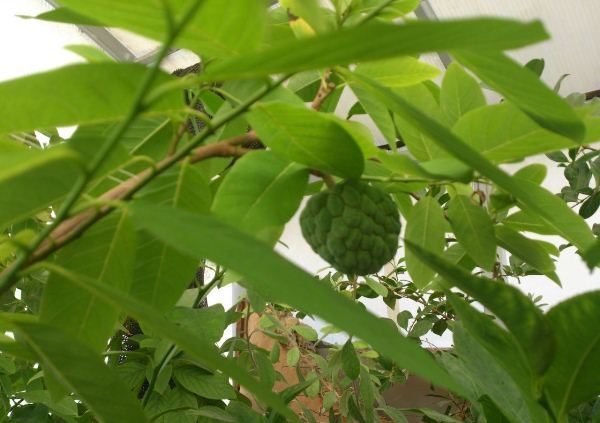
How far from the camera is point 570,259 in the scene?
173 inches

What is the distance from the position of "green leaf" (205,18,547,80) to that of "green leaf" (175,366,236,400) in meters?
0.76

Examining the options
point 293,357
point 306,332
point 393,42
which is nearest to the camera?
point 393,42

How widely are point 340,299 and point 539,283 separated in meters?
4.53

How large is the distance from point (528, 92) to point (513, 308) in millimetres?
135

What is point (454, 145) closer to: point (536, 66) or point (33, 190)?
point (33, 190)

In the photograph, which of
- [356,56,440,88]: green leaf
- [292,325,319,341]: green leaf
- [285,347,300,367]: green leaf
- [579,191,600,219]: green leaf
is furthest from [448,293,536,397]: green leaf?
[292,325,319,341]: green leaf

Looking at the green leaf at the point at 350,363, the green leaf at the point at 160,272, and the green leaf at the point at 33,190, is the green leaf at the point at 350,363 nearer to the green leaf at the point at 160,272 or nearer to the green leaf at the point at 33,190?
the green leaf at the point at 160,272

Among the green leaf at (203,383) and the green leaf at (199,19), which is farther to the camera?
the green leaf at (203,383)

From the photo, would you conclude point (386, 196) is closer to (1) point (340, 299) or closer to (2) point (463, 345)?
(2) point (463, 345)

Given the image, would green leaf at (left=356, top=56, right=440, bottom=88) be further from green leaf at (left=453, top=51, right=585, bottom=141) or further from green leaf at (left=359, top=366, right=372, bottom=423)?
green leaf at (left=359, top=366, right=372, bottom=423)

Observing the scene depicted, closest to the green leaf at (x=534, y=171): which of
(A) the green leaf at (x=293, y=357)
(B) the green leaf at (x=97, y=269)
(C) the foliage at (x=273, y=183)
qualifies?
(C) the foliage at (x=273, y=183)

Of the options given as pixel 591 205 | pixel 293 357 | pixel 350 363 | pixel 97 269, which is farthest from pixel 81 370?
pixel 293 357

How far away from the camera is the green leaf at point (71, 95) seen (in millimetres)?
331

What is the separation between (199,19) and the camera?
0.31 metres
